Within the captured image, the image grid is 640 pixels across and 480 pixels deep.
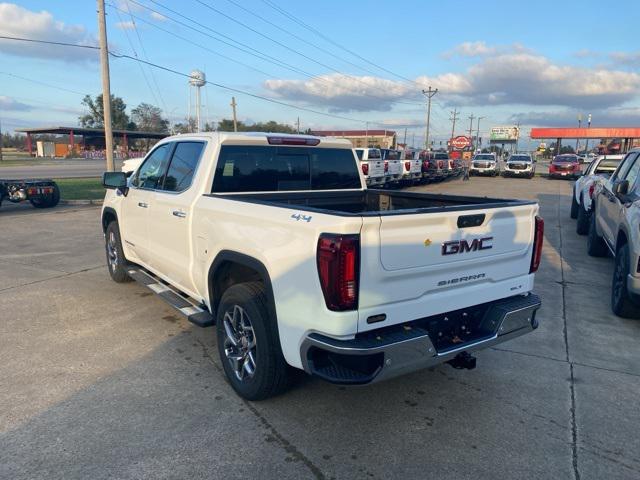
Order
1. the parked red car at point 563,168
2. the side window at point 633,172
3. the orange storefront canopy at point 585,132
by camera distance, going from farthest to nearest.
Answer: the orange storefront canopy at point 585,132 < the parked red car at point 563,168 < the side window at point 633,172

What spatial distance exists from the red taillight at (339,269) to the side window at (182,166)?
6.61 feet

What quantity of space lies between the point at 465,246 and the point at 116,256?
4.64m

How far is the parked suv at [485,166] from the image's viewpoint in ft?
107

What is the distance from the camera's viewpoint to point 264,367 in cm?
325

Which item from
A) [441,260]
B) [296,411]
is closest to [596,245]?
[441,260]

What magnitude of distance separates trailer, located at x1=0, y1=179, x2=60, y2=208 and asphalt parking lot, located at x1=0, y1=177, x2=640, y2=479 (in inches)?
358

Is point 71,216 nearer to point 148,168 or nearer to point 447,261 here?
point 148,168

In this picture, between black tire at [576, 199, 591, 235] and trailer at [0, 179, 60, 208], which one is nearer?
black tire at [576, 199, 591, 235]

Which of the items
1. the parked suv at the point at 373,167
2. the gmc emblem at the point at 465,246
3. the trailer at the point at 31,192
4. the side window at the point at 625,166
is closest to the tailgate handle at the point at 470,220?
the gmc emblem at the point at 465,246

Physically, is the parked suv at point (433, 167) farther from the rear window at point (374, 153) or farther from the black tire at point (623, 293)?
the black tire at point (623, 293)

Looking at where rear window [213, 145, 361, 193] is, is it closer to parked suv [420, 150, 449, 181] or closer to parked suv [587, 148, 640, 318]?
parked suv [587, 148, 640, 318]

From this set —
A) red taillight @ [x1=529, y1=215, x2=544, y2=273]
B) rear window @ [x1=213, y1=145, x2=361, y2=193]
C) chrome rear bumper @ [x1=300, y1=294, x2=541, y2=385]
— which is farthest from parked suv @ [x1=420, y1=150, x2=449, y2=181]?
chrome rear bumper @ [x1=300, y1=294, x2=541, y2=385]

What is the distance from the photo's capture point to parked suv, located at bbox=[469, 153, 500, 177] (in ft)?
107

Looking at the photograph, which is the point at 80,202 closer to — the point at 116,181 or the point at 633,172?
the point at 116,181
